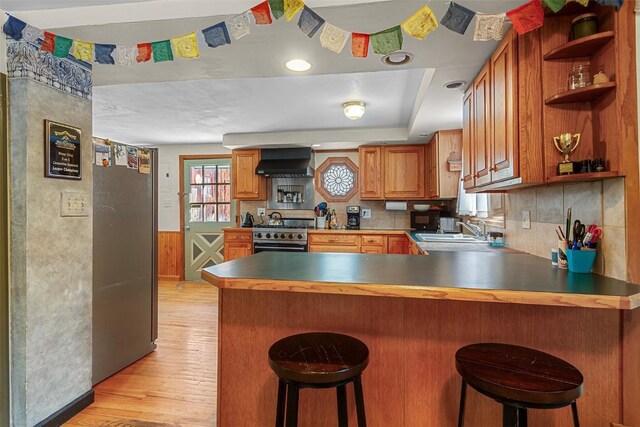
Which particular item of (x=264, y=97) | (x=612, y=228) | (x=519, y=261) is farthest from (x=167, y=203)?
(x=612, y=228)

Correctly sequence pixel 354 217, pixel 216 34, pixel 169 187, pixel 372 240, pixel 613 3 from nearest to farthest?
pixel 613 3, pixel 216 34, pixel 372 240, pixel 354 217, pixel 169 187

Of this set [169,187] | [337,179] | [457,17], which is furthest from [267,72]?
[169,187]

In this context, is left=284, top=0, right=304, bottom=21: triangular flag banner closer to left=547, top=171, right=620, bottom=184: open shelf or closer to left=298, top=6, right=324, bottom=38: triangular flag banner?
left=298, top=6, right=324, bottom=38: triangular flag banner

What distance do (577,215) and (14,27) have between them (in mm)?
2956

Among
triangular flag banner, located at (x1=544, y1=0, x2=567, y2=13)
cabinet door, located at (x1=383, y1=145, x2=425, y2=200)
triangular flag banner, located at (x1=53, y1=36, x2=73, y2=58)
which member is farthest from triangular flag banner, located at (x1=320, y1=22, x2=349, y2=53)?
cabinet door, located at (x1=383, y1=145, x2=425, y2=200)

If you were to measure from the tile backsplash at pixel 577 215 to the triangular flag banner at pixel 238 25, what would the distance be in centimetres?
170

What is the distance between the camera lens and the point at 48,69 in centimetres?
178

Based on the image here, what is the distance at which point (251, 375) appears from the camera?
158 centimetres

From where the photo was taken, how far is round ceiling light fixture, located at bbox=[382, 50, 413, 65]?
1843 millimetres

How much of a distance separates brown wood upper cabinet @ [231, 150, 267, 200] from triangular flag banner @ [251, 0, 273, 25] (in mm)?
3453

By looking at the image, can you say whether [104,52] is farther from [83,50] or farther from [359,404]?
[359,404]

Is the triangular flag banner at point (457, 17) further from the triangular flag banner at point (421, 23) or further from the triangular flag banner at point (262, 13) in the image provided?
the triangular flag banner at point (262, 13)

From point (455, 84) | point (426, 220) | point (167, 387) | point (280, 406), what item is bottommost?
point (167, 387)

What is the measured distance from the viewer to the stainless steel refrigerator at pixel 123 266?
2248 millimetres
